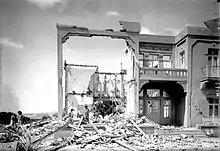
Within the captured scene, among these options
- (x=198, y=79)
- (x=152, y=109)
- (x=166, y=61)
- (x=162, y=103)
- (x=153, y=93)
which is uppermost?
(x=166, y=61)

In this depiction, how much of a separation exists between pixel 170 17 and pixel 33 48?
2.89 meters

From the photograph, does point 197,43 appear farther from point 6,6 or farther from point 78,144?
point 6,6

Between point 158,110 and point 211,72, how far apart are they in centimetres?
205

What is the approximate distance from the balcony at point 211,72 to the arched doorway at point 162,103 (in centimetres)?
110

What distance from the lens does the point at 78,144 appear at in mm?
4078

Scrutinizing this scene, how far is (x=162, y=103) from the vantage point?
677 cm

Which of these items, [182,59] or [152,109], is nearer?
[182,59]

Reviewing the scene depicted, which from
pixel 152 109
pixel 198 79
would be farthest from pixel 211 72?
pixel 152 109

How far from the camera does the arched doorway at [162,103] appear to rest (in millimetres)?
6602

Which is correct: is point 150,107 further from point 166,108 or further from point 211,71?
point 211,71

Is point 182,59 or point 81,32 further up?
point 81,32

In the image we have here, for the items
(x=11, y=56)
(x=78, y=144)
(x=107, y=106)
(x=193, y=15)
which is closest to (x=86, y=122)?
(x=78, y=144)

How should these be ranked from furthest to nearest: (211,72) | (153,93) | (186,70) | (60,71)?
(153,93) < (186,70) < (211,72) < (60,71)

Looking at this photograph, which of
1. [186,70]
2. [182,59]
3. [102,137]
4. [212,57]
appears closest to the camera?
[102,137]
